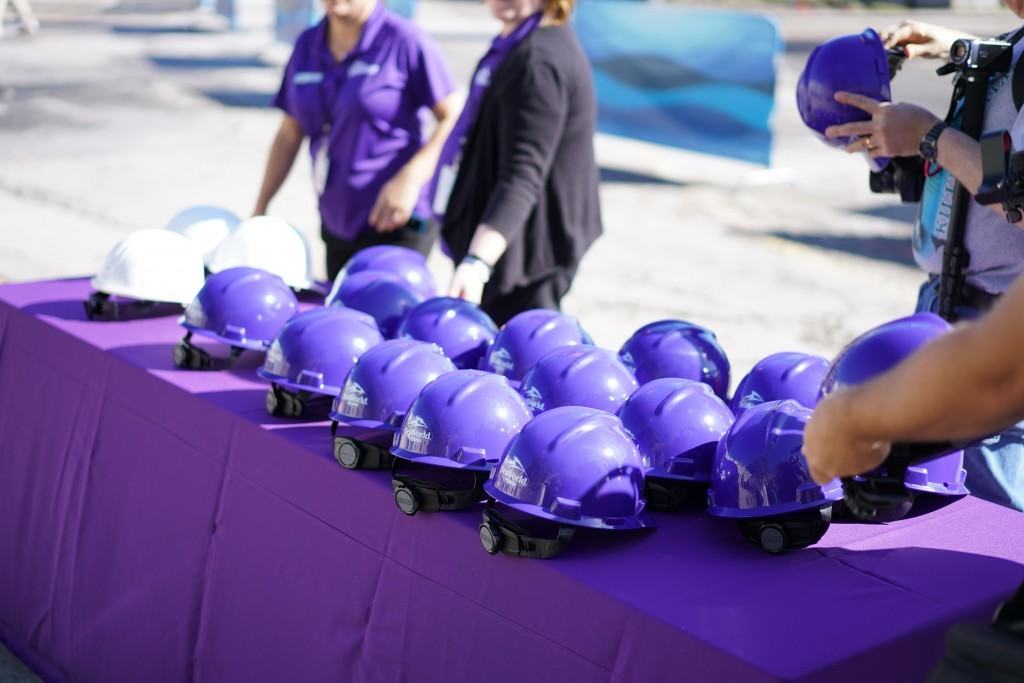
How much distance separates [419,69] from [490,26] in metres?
23.9

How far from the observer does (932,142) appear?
2902 mm

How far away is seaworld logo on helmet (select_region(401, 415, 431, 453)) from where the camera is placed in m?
2.67

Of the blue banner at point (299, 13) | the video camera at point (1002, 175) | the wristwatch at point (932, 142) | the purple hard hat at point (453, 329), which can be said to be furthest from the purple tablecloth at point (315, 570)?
the blue banner at point (299, 13)

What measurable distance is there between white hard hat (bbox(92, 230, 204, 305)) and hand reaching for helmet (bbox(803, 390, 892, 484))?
2.61 meters

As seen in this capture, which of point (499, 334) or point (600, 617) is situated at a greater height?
point (499, 334)

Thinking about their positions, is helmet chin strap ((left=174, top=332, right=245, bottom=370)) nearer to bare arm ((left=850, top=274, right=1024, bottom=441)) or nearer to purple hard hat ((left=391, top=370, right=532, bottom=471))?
purple hard hat ((left=391, top=370, right=532, bottom=471))

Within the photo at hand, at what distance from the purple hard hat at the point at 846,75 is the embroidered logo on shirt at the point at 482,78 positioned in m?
1.25

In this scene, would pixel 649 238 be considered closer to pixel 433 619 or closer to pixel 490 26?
pixel 433 619

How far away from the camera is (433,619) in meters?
2.61

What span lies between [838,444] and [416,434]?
1.12 metres

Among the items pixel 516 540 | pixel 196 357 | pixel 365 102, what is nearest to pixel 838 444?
pixel 516 540

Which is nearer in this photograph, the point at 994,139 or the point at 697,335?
the point at 994,139

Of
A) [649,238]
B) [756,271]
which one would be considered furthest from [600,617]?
[649,238]

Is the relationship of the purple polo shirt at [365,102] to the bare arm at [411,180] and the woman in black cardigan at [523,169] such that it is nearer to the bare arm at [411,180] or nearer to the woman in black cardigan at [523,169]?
the bare arm at [411,180]
